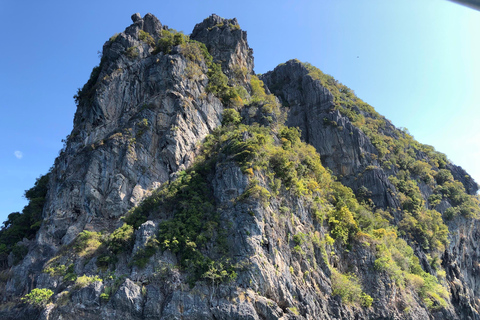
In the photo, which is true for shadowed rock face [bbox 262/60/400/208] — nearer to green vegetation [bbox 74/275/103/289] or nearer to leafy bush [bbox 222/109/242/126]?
leafy bush [bbox 222/109/242/126]

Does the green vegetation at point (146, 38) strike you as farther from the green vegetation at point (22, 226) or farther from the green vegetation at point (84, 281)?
the green vegetation at point (84, 281)

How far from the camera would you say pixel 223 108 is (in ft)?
139

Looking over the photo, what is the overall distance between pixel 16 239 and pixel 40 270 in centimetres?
981

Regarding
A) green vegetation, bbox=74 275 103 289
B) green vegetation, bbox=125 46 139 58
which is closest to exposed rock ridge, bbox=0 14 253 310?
green vegetation, bbox=125 46 139 58

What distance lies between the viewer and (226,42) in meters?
50.2

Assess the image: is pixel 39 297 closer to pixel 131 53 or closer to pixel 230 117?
pixel 230 117

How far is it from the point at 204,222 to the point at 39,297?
494 inches

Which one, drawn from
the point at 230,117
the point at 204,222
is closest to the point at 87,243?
the point at 204,222

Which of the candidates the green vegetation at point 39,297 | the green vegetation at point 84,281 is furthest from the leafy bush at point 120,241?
the green vegetation at point 39,297

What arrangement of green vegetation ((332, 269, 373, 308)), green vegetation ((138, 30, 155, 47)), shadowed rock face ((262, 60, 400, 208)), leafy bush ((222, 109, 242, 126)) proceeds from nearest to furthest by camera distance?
green vegetation ((332, 269, 373, 308))
leafy bush ((222, 109, 242, 126))
green vegetation ((138, 30, 155, 47))
shadowed rock face ((262, 60, 400, 208))

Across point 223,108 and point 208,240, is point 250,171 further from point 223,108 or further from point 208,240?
point 223,108

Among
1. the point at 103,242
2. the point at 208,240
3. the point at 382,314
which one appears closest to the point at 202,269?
the point at 208,240

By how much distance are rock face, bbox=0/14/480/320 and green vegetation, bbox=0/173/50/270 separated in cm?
185

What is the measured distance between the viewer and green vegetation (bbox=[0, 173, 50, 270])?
107ft
